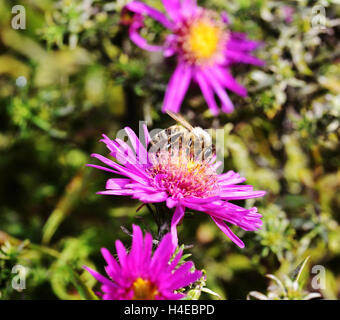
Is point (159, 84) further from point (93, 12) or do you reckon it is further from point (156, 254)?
point (156, 254)

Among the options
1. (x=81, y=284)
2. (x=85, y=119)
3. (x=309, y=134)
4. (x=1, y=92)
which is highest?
(x=1, y=92)

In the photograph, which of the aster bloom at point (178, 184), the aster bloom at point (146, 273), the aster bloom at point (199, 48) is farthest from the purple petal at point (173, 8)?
the aster bloom at point (146, 273)

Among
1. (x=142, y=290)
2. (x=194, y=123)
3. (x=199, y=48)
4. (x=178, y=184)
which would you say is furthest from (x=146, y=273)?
(x=199, y=48)

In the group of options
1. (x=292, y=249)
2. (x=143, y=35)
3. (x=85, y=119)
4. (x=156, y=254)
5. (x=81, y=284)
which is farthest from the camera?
(x=85, y=119)

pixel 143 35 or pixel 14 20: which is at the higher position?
pixel 14 20

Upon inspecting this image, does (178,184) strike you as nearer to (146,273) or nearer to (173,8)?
(146,273)

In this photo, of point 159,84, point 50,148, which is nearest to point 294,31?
point 159,84

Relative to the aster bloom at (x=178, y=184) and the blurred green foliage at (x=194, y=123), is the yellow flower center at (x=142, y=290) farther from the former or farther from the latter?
the blurred green foliage at (x=194, y=123)

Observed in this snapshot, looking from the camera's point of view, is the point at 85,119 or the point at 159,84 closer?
the point at 159,84
